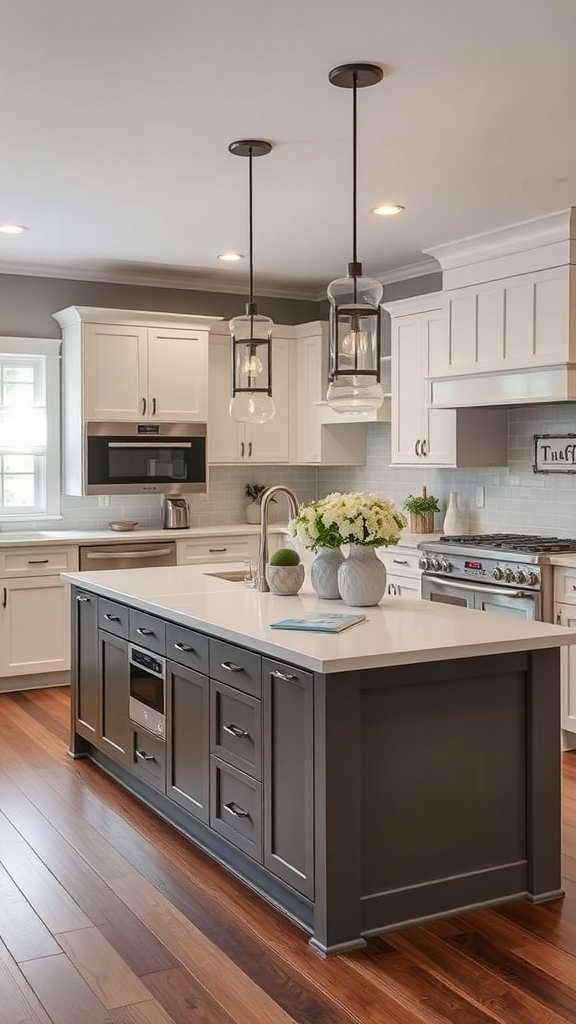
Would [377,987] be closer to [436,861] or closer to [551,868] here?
[436,861]

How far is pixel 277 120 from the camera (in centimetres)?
388

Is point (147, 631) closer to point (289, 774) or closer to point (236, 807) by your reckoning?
point (236, 807)

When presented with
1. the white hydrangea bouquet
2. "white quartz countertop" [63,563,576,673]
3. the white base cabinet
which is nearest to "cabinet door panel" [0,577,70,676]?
the white base cabinet

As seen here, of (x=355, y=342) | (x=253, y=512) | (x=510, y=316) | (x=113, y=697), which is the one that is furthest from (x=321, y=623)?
(x=253, y=512)

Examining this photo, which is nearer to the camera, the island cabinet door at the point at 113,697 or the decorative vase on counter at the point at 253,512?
the island cabinet door at the point at 113,697

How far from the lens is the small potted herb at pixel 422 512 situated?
6574mm

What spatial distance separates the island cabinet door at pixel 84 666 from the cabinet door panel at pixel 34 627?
4.84 ft

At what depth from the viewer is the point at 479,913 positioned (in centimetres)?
325

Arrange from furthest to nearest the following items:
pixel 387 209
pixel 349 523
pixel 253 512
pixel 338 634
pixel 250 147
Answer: pixel 253 512 < pixel 387 209 < pixel 250 147 < pixel 349 523 < pixel 338 634

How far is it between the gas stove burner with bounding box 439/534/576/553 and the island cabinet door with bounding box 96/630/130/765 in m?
1.98

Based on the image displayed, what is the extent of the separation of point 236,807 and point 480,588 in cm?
229

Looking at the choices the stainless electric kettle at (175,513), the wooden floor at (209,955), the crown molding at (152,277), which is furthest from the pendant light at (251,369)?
the stainless electric kettle at (175,513)

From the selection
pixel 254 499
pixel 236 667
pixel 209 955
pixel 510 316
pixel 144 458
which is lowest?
pixel 209 955

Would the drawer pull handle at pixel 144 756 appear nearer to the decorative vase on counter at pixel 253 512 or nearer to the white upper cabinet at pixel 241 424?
the white upper cabinet at pixel 241 424
